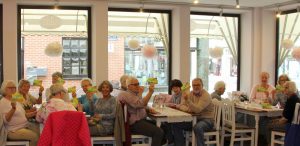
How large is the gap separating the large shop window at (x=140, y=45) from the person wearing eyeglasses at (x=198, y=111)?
7.52 ft

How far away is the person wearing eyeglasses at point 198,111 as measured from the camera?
536cm

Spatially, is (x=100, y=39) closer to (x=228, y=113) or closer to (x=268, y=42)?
(x=228, y=113)

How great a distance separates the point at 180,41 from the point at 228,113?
2.32 m

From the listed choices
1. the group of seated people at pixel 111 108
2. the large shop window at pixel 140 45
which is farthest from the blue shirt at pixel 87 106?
the large shop window at pixel 140 45

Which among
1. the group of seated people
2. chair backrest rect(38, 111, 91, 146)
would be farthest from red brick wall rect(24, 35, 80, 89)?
chair backrest rect(38, 111, 91, 146)

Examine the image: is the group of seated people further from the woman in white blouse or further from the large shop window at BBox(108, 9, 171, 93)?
the large shop window at BBox(108, 9, 171, 93)

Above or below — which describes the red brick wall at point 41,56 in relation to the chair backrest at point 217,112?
above

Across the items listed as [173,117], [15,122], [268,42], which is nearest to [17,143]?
[15,122]

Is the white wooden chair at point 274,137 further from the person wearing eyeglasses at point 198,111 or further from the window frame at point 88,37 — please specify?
the window frame at point 88,37

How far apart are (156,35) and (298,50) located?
2825mm

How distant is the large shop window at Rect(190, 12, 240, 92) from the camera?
8461mm

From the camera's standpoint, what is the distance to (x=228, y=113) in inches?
233

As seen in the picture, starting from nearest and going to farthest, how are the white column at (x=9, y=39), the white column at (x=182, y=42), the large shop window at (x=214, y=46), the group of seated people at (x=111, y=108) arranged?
the group of seated people at (x=111, y=108) → the white column at (x=9, y=39) → the white column at (x=182, y=42) → the large shop window at (x=214, y=46)

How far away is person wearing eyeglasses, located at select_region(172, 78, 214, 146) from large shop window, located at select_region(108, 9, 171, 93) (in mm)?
2294
